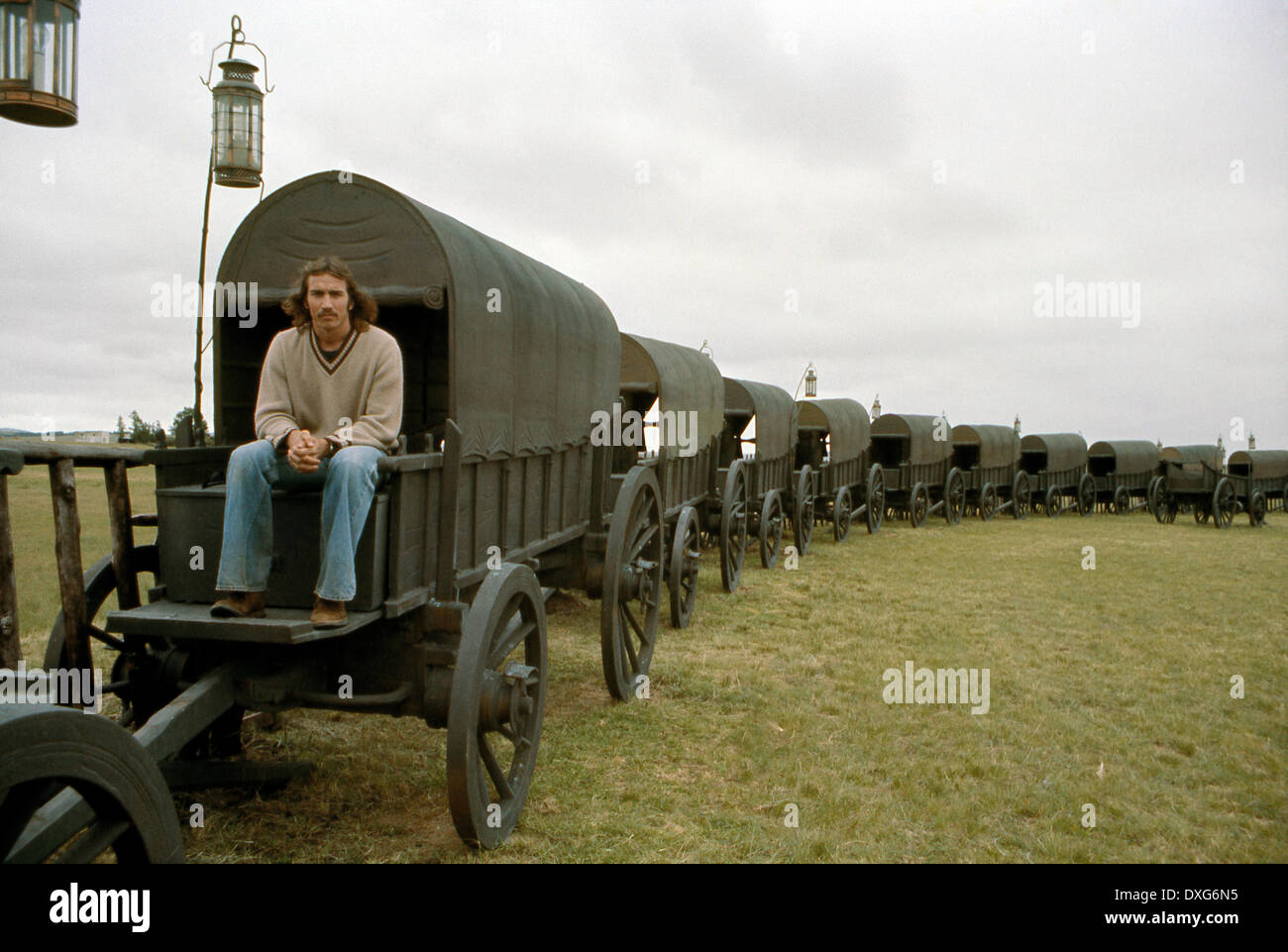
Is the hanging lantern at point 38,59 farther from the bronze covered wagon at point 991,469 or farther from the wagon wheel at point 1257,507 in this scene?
the wagon wheel at point 1257,507

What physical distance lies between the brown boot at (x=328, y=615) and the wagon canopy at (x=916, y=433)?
50.5 ft

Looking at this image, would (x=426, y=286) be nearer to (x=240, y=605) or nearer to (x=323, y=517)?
(x=323, y=517)

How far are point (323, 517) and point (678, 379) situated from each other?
568 centimetres

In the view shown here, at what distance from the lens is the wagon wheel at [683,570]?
25.3 ft

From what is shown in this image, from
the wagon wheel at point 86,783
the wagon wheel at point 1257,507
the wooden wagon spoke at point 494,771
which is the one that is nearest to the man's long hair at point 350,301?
the wooden wagon spoke at point 494,771

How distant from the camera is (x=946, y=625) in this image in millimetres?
8711

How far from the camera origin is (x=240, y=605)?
127 inches

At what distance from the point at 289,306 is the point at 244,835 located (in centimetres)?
222

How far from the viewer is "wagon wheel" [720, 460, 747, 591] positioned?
942 centimetres

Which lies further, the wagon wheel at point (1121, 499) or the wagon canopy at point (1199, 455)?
the wagon wheel at point (1121, 499)

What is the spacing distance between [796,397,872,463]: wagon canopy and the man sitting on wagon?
454 inches

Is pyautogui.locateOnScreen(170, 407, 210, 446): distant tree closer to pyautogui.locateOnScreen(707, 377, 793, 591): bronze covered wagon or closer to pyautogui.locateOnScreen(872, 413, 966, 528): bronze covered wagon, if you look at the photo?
pyautogui.locateOnScreen(707, 377, 793, 591): bronze covered wagon
